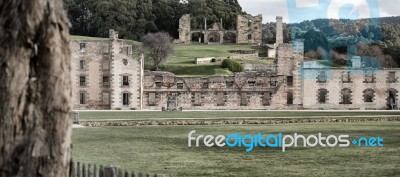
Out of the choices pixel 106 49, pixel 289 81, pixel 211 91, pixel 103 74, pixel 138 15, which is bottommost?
pixel 211 91

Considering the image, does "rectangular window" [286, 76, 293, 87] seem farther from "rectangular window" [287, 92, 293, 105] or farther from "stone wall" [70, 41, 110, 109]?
"stone wall" [70, 41, 110, 109]

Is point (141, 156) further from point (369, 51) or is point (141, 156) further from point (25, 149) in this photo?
Answer: point (369, 51)

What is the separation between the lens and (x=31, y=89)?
557cm

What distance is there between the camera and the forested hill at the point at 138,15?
364 ft

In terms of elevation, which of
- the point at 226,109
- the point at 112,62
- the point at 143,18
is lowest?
the point at 226,109

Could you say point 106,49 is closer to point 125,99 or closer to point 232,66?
point 125,99

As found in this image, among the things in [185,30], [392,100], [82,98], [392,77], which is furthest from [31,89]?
[185,30]

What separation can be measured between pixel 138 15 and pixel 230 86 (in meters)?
56.4

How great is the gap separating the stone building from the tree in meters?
15.3

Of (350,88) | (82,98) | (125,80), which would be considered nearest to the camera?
(82,98)

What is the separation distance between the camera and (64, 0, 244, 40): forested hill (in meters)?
111

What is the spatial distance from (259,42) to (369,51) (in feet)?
108

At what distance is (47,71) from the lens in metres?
5.60

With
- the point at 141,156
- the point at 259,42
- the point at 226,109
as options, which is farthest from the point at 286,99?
the point at 259,42
